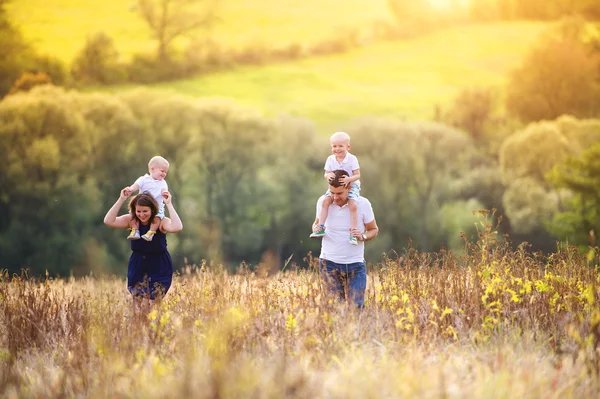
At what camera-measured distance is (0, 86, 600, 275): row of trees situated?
33.2 m

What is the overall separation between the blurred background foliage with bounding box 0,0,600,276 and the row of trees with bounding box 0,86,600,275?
3.9 inches

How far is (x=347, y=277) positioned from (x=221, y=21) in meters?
40.0

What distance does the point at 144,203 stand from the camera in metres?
6.84

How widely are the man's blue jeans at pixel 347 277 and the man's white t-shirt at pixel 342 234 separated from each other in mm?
57

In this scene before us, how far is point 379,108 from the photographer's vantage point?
4578 centimetres

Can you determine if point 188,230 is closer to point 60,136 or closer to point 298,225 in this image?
point 298,225

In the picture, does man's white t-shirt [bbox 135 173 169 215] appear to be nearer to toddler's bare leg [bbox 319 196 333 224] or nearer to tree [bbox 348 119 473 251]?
toddler's bare leg [bbox 319 196 333 224]

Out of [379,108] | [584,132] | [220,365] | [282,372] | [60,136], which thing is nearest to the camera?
[282,372]

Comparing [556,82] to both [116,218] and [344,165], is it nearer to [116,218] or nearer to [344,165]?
[344,165]

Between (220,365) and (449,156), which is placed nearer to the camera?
(220,365)

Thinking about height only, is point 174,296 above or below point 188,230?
above

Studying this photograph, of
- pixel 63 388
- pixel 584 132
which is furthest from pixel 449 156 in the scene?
pixel 63 388

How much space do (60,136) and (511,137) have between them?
22878 millimetres

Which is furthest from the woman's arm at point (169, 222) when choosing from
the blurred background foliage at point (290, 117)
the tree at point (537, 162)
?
the tree at point (537, 162)
